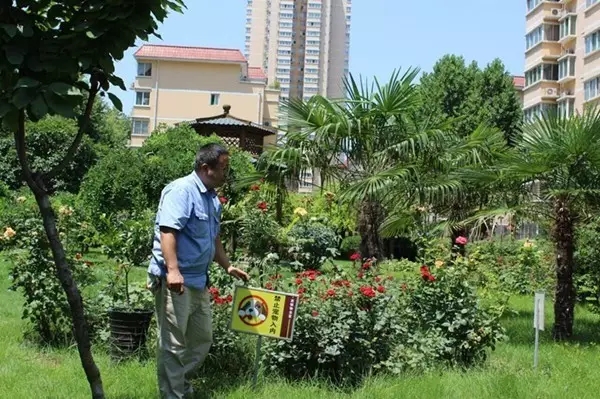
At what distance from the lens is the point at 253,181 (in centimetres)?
1068

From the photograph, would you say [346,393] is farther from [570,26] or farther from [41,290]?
[570,26]

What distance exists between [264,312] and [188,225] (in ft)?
3.00

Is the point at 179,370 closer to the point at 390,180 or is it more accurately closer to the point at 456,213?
the point at 390,180

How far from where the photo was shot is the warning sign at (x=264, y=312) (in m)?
4.99

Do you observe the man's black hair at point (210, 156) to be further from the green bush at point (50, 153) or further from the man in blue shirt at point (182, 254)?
the green bush at point (50, 153)

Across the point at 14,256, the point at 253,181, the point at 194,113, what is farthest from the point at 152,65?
the point at 14,256

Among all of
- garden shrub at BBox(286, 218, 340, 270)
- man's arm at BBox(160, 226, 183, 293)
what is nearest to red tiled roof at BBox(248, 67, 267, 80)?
garden shrub at BBox(286, 218, 340, 270)

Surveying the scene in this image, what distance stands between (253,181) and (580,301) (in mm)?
5102

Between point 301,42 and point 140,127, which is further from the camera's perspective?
point 301,42

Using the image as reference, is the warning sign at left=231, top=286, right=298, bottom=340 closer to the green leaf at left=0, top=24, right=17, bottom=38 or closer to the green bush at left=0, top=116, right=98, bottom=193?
the green leaf at left=0, top=24, right=17, bottom=38

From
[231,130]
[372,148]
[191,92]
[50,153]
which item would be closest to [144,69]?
[191,92]

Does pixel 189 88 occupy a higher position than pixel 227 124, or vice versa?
pixel 189 88

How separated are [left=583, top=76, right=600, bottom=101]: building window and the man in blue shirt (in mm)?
35127

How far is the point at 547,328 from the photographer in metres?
9.09
